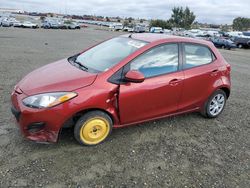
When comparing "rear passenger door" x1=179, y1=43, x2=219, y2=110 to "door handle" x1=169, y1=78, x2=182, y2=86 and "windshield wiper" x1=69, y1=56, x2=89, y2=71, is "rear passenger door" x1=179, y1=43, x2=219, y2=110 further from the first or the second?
"windshield wiper" x1=69, y1=56, x2=89, y2=71

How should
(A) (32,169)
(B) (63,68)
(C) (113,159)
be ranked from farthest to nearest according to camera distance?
(B) (63,68), (C) (113,159), (A) (32,169)

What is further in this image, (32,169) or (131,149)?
(131,149)

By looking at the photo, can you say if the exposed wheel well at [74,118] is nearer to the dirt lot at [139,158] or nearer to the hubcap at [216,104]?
the dirt lot at [139,158]

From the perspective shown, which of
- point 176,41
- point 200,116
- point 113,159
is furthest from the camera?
point 200,116

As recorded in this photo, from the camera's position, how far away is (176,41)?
13.6 feet

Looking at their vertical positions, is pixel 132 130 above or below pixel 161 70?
below

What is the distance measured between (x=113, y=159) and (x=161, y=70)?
5.09 feet

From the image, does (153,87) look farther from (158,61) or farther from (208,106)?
(208,106)

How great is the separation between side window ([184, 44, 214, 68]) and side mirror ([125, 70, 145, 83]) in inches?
42.4


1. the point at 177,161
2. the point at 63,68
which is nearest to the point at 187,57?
the point at 177,161

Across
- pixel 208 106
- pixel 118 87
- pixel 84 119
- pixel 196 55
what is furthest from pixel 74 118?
pixel 208 106

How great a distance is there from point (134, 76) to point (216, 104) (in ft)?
7.29

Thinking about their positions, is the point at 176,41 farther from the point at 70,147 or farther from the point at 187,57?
the point at 70,147

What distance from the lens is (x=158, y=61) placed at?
3.89m
